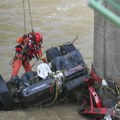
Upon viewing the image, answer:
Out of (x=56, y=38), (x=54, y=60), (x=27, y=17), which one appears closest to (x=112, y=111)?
(x=54, y=60)

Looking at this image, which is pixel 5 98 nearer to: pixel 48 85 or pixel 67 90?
pixel 48 85

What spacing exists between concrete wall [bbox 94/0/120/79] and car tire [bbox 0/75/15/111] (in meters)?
1.65

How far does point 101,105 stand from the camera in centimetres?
666

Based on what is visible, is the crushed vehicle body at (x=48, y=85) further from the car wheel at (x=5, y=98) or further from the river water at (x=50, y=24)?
the river water at (x=50, y=24)

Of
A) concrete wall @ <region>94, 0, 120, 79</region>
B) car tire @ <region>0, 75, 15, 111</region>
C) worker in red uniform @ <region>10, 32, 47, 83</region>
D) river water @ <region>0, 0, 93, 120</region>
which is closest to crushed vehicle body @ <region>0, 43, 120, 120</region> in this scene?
car tire @ <region>0, 75, 15, 111</region>

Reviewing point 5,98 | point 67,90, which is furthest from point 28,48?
point 67,90

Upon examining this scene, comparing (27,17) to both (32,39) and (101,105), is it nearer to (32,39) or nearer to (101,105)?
(32,39)

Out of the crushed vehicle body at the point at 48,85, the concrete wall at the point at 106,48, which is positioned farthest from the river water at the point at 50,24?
the concrete wall at the point at 106,48

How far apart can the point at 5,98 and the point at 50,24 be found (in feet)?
36.5

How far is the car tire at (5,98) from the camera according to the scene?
A: 6.91 metres

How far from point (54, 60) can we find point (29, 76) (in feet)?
1.85

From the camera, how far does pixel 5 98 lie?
6961mm

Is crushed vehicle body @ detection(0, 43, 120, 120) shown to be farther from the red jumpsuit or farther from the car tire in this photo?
the red jumpsuit

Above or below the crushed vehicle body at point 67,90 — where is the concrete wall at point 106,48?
above
